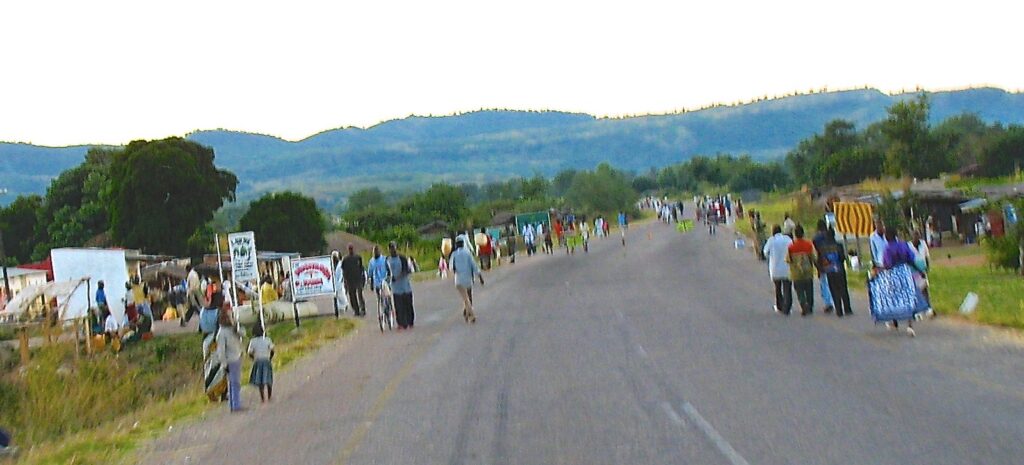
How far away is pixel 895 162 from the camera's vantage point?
74812 millimetres

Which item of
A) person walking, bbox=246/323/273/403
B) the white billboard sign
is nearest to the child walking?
person walking, bbox=246/323/273/403

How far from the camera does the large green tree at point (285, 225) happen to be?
240 feet

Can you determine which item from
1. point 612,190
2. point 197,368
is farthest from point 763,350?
point 612,190

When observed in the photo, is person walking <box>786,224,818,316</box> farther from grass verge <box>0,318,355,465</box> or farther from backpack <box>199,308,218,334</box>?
backpack <box>199,308,218,334</box>

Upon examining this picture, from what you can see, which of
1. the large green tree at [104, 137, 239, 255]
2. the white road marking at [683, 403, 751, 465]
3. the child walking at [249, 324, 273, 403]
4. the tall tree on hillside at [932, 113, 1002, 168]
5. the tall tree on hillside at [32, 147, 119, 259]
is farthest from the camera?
the tall tree on hillside at [932, 113, 1002, 168]

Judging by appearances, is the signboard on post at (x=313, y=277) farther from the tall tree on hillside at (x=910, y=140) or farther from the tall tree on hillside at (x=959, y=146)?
the tall tree on hillside at (x=959, y=146)

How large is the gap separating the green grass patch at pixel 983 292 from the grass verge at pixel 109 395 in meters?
11.2

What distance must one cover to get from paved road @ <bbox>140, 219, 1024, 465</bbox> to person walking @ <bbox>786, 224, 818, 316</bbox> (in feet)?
2.08

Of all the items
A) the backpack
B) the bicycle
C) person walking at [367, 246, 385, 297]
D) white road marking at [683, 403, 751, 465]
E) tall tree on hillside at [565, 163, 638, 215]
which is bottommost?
tall tree on hillside at [565, 163, 638, 215]

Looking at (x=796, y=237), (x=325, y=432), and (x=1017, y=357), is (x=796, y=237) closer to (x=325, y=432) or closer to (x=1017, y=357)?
(x=1017, y=357)

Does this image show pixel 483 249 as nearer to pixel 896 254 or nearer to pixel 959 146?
pixel 896 254

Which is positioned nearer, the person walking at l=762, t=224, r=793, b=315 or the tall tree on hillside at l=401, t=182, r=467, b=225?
the person walking at l=762, t=224, r=793, b=315

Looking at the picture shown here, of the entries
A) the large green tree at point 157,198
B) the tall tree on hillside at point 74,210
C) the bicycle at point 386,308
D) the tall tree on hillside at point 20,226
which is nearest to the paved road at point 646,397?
the bicycle at point 386,308

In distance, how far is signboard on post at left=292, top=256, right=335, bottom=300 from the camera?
29109 millimetres
